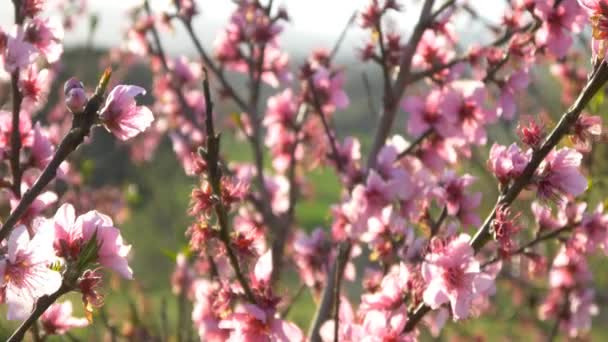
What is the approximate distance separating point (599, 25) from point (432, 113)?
116cm

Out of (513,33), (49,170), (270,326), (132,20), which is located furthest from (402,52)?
(132,20)

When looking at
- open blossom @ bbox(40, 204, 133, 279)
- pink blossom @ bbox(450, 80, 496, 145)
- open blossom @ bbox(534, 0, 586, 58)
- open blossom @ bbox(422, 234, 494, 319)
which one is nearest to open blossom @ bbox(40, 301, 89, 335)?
open blossom @ bbox(40, 204, 133, 279)

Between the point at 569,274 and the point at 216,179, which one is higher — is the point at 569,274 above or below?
below

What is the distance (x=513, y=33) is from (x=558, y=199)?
3.29ft

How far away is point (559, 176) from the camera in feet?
5.14

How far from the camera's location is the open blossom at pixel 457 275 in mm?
1590

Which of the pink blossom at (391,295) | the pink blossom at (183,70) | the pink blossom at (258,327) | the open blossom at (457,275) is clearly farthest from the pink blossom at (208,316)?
the pink blossom at (183,70)

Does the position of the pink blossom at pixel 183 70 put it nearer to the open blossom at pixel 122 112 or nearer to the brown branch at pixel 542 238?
the brown branch at pixel 542 238

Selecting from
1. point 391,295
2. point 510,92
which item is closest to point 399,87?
point 510,92

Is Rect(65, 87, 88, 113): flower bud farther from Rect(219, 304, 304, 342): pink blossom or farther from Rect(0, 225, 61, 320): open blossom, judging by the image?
Rect(219, 304, 304, 342): pink blossom

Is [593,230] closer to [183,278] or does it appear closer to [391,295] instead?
[391,295]

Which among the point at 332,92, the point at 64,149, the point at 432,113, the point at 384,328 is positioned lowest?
the point at 332,92

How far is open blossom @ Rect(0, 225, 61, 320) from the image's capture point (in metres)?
1.17

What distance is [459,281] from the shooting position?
1.61 meters
